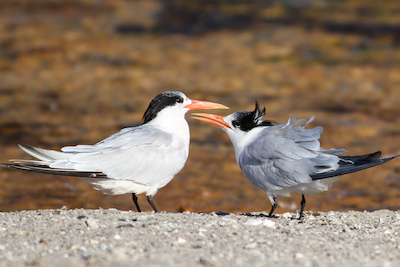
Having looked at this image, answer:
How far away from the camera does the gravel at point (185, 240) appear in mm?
3615

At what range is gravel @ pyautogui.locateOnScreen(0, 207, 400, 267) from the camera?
11.9 feet

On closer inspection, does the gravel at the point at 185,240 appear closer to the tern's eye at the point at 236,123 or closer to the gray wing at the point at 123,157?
the gray wing at the point at 123,157

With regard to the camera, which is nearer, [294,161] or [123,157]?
[294,161]

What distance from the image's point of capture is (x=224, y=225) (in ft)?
14.8

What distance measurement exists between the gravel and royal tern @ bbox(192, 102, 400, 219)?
0.37 metres

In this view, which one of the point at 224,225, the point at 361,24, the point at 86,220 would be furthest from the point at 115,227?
the point at 361,24

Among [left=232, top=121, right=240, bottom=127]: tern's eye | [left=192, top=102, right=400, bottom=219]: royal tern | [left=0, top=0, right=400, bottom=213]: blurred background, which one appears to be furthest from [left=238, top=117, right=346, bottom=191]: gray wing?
[left=0, top=0, right=400, bottom=213]: blurred background

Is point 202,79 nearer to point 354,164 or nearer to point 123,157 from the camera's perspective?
point 123,157

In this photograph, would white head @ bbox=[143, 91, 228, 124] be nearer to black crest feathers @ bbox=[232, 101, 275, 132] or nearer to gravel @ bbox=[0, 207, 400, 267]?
black crest feathers @ bbox=[232, 101, 275, 132]

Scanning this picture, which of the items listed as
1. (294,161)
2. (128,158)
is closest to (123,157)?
(128,158)

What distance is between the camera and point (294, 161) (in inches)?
198

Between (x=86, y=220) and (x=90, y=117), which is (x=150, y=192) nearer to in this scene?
(x=86, y=220)

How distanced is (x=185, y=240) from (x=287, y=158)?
60.6 inches

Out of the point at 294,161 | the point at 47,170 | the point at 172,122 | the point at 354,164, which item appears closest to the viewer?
the point at 47,170
